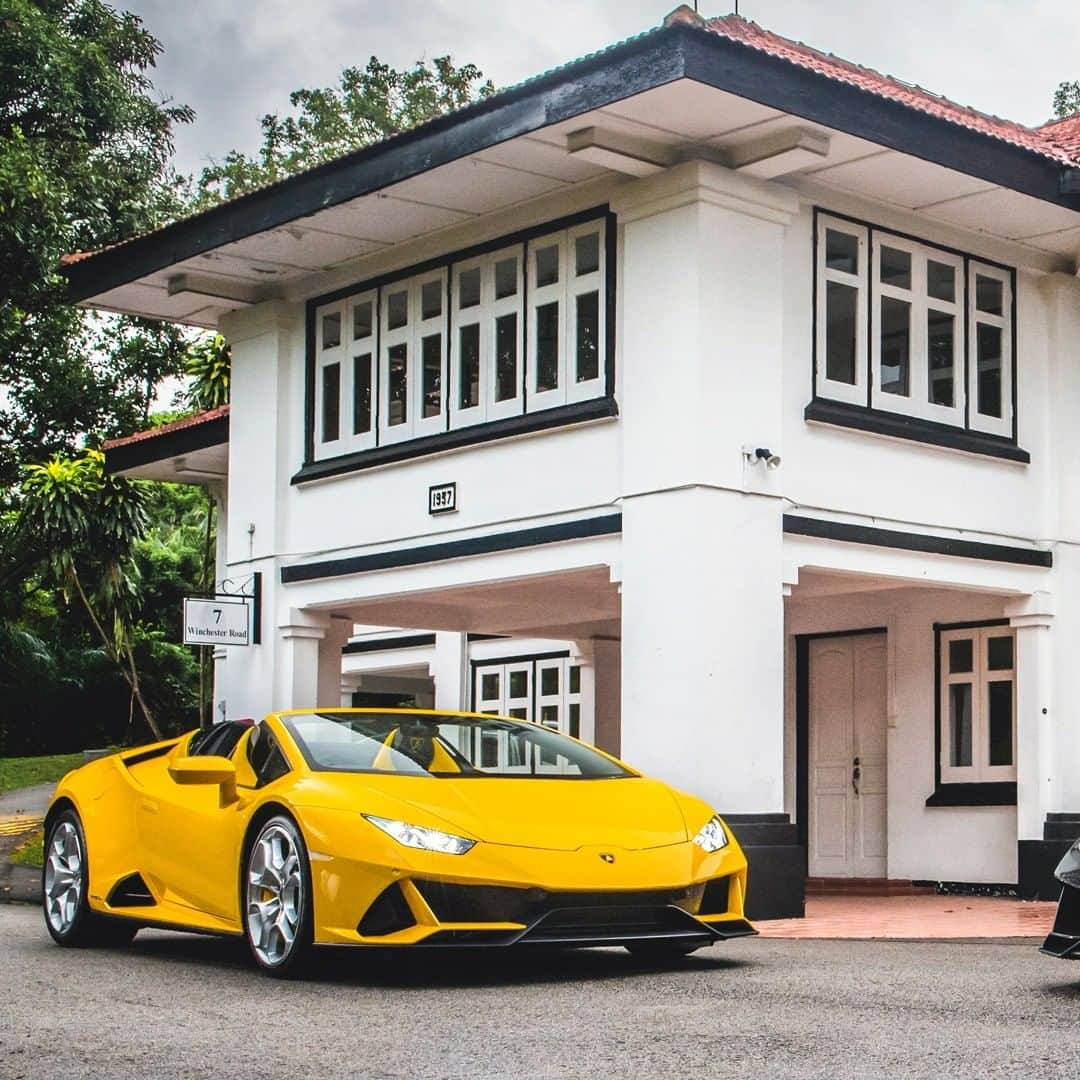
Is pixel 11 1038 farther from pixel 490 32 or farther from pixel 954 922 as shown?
pixel 490 32

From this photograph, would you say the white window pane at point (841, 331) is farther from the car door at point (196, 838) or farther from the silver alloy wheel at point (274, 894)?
the silver alloy wheel at point (274, 894)

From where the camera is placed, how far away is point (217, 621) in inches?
690

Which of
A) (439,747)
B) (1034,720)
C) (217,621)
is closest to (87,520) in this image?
(217,621)

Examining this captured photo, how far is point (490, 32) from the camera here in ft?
168

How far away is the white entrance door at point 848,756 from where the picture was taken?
17.6 meters

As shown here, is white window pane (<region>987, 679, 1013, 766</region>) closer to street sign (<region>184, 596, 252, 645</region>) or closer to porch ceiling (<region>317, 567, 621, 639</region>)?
porch ceiling (<region>317, 567, 621, 639</region>)

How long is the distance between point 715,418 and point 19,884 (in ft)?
21.7

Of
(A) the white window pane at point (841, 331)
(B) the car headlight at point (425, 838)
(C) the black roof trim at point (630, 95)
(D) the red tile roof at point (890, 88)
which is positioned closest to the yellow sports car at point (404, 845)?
(B) the car headlight at point (425, 838)

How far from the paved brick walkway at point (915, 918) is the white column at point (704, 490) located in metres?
1.05

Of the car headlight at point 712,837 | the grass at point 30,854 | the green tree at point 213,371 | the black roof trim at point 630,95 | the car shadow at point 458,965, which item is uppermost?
the green tree at point 213,371

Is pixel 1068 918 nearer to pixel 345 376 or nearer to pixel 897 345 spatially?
pixel 897 345

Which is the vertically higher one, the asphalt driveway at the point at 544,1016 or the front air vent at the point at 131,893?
the front air vent at the point at 131,893

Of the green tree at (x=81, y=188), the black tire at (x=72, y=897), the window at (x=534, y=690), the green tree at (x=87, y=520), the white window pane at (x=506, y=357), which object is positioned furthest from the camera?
the green tree at (x=81, y=188)

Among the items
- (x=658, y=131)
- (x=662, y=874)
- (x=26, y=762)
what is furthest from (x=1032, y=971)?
(x=26, y=762)
